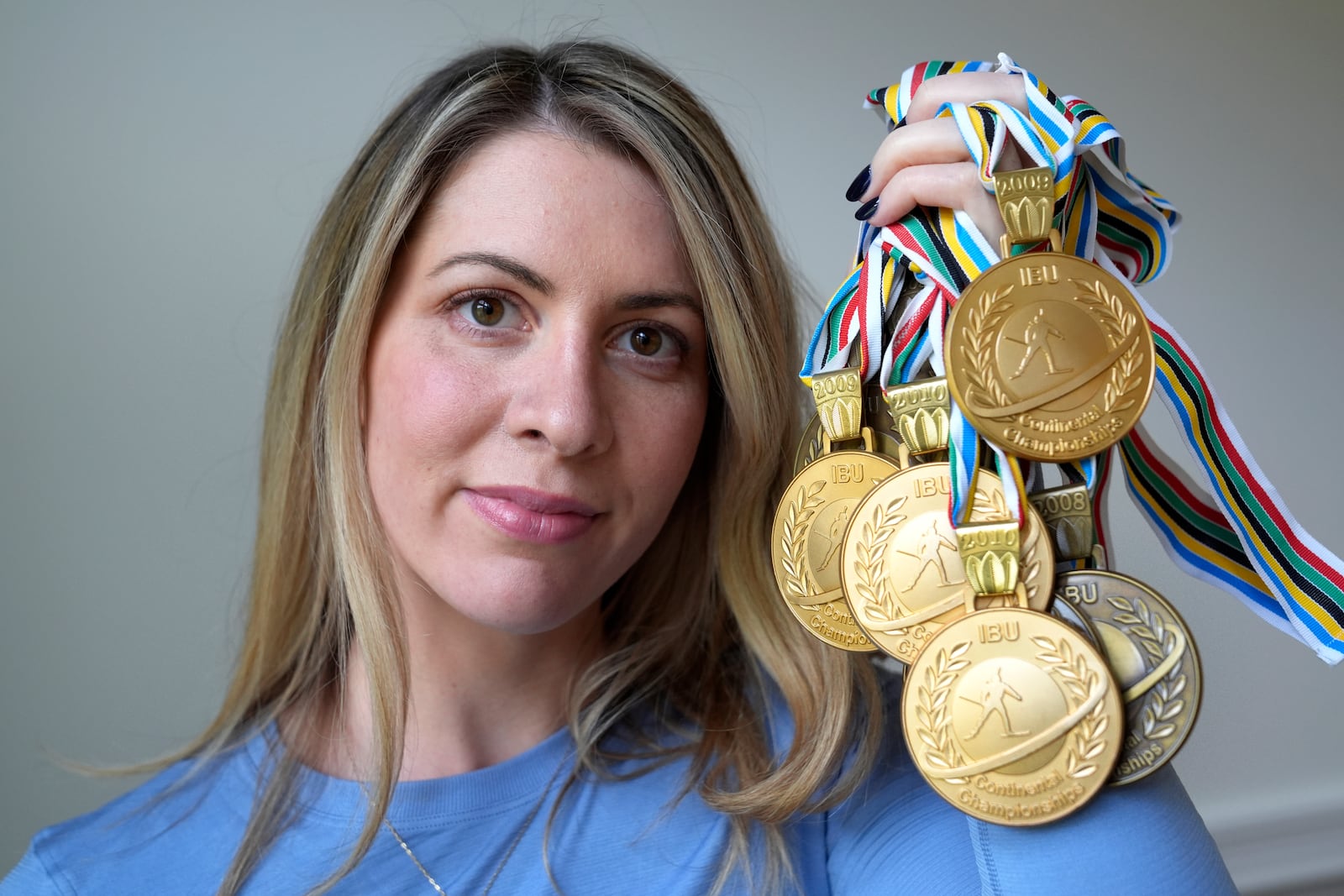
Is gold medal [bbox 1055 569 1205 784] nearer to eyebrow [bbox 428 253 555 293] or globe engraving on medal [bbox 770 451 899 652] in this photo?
globe engraving on medal [bbox 770 451 899 652]

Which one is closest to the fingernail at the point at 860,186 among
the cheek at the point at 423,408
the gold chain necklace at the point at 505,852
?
the cheek at the point at 423,408

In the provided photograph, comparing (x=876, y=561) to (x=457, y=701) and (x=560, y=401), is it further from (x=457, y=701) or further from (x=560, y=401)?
(x=457, y=701)

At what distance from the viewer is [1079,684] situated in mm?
740

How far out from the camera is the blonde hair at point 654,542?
1.14 metres

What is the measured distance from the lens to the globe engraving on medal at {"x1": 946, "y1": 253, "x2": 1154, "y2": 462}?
2.51ft

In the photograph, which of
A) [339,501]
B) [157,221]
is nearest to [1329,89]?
[339,501]

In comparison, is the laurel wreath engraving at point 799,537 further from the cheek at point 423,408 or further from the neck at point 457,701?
the neck at point 457,701

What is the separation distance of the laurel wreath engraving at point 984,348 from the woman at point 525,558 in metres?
0.19

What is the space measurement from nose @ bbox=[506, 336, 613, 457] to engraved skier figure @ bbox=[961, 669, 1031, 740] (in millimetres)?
446

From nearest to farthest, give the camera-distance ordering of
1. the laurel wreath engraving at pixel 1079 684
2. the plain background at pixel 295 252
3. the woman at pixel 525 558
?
1. the laurel wreath engraving at pixel 1079 684
2. the woman at pixel 525 558
3. the plain background at pixel 295 252

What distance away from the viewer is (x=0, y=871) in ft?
4.86

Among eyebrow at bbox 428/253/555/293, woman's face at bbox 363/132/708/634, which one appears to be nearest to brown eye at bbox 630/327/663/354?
woman's face at bbox 363/132/708/634

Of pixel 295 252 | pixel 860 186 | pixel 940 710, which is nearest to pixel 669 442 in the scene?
pixel 860 186

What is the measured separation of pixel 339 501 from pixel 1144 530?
47.9 inches
